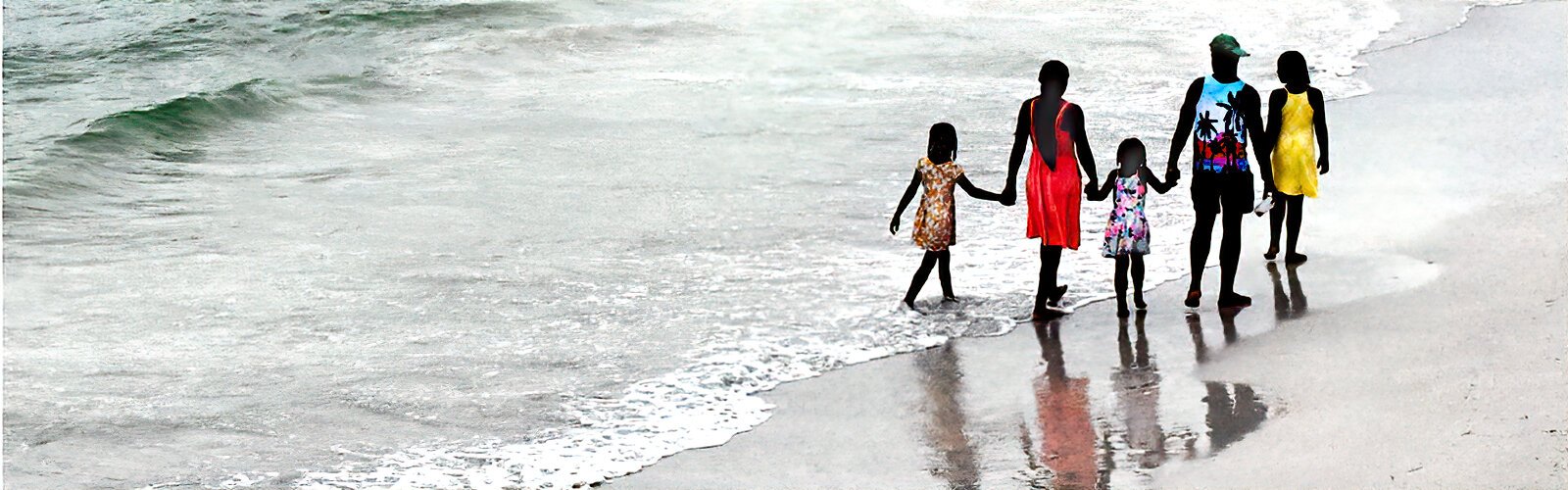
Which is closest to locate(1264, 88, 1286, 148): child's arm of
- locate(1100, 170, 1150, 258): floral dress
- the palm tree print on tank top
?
the palm tree print on tank top

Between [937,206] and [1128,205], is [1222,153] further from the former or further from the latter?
[937,206]

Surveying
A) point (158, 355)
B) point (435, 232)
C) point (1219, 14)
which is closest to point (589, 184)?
point (435, 232)

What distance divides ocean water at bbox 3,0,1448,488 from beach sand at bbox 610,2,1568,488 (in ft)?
1.26

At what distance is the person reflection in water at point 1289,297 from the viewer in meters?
7.99

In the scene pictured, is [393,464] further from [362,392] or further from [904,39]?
[904,39]

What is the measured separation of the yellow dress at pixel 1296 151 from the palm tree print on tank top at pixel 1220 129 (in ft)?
2.15

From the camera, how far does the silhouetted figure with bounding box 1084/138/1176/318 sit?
787 cm

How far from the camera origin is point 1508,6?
1875cm

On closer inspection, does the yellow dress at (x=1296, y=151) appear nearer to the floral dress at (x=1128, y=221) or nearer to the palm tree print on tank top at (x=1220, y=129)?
the palm tree print on tank top at (x=1220, y=129)

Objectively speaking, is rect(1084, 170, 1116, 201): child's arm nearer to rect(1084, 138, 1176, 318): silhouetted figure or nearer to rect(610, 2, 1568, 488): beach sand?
rect(1084, 138, 1176, 318): silhouetted figure

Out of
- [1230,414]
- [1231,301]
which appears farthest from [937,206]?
[1230,414]

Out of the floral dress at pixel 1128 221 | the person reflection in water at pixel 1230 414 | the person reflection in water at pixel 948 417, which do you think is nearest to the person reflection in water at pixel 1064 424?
the person reflection in water at pixel 948 417

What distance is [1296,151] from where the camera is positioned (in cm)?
852

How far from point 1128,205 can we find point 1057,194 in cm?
35
